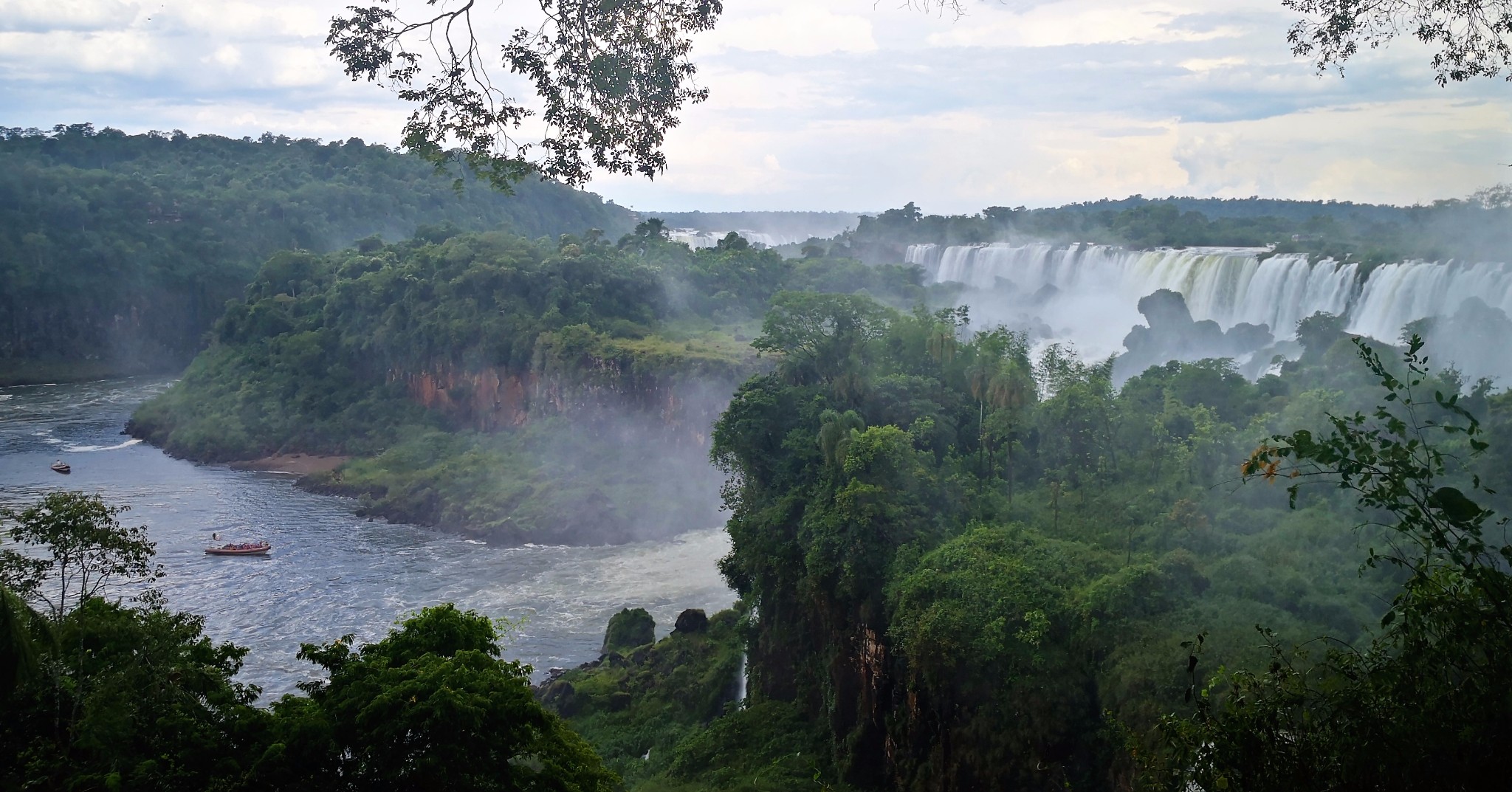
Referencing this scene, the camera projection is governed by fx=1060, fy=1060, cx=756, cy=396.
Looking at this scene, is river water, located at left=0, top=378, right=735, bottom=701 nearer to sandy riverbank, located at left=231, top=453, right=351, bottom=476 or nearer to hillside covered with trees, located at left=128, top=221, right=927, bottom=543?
sandy riverbank, located at left=231, top=453, right=351, bottom=476

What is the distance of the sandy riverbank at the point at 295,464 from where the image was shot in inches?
2292

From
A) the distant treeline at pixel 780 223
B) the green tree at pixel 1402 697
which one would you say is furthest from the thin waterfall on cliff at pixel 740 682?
the distant treeline at pixel 780 223

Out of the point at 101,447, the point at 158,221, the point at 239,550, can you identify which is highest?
the point at 158,221

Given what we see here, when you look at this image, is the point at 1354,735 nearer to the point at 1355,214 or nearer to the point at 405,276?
the point at 405,276

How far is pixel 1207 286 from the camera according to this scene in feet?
152

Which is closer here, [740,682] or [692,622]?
[740,682]

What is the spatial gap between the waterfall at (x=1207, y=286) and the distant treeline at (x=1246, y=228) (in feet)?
6.44

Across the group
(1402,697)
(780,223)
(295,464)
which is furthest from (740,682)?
(780,223)

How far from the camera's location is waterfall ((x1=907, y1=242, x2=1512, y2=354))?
1409 inches

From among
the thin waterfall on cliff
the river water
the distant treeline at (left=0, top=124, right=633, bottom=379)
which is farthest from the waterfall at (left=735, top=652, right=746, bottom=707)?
the distant treeline at (left=0, top=124, right=633, bottom=379)

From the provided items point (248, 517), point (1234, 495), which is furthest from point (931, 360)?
point (248, 517)

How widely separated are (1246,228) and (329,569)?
5465 cm

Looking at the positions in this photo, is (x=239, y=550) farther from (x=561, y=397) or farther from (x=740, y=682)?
(x=740, y=682)

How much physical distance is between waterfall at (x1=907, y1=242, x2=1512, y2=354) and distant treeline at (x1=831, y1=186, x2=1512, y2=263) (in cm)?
196
